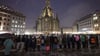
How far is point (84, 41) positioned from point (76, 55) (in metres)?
4.81

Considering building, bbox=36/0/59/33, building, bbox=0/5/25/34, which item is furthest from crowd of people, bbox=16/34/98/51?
building, bbox=36/0/59/33

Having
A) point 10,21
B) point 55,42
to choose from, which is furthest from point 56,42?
point 10,21

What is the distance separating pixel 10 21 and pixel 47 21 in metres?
45.3

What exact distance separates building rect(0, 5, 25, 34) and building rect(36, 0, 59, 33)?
75.6ft

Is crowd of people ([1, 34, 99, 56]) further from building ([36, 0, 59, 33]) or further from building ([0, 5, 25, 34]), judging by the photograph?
building ([36, 0, 59, 33])

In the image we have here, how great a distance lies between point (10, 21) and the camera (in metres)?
105

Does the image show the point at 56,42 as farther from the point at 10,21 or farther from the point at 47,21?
the point at 47,21

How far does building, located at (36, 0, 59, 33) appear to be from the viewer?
141m

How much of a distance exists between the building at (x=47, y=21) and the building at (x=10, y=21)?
2305cm

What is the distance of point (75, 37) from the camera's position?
2139 centimetres

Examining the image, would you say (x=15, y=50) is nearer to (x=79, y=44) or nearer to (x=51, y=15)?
(x=79, y=44)

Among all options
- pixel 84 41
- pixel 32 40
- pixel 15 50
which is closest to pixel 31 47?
pixel 32 40

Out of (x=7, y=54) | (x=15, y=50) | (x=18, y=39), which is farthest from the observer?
(x=18, y=39)

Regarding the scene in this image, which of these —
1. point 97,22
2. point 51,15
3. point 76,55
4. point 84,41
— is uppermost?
point 51,15
